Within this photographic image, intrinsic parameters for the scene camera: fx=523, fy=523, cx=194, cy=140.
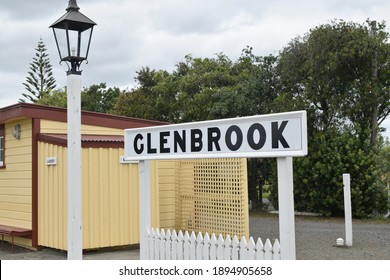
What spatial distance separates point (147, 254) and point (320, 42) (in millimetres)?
12430

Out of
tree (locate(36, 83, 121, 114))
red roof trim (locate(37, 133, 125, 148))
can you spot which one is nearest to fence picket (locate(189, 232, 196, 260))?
red roof trim (locate(37, 133, 125, 148))

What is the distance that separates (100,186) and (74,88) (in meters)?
4.05

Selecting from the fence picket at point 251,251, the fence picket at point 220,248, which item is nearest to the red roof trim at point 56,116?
the fence picket at point 220,248

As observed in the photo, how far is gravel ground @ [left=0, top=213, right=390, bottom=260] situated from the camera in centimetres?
954

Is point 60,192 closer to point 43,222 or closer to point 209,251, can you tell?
point 43,222

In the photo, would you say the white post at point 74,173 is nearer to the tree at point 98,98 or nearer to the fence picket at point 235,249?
the fence picket at point 235,249

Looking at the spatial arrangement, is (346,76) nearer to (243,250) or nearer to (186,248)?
(186,248)

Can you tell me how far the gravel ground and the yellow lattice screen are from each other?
126cm

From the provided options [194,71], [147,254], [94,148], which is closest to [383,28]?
[194,71]

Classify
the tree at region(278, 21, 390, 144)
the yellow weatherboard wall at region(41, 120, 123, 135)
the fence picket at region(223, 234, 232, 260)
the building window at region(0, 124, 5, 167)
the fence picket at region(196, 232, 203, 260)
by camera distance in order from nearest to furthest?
the fence picket at region(223, 234, 232, 260) < the fence picket at region(196, 232, 203, 260) < the yellow weatherboard wall at region(41, 120, 123, 135) < the building window at region(0, 124, 5, 167) < the tree at region(278, 21, 390, 144)

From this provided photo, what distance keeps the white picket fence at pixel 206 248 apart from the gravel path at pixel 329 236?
10.3 ft

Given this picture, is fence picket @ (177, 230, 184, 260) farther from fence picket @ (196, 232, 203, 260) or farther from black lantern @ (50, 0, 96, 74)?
black lantern @ (50, 0, 96, 74)

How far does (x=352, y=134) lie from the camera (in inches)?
704

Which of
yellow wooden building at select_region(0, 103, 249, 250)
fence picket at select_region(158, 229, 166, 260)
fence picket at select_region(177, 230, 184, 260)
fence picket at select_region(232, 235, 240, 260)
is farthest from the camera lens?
yellow wooden building at select_region(0, 103, 249, 250)
